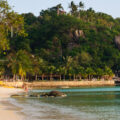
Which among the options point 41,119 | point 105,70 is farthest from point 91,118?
point 105,70

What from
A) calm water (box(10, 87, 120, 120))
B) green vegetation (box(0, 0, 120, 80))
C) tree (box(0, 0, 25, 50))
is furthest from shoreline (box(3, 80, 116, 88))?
tree (box(0, 0, 25, 50))

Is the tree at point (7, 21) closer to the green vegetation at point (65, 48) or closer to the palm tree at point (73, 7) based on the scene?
the green vegetation at point (65, 48)

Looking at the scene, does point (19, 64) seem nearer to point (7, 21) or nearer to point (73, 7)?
point (7, 21)

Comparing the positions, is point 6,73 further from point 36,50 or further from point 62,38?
point 62,38

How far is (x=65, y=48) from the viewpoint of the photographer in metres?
116

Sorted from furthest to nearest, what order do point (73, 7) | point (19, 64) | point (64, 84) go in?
point (73, 7) < point (64, 84) < point (19, 64)

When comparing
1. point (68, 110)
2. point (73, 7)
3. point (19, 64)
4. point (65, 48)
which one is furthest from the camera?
point (73, 7)

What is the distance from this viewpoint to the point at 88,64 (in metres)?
100

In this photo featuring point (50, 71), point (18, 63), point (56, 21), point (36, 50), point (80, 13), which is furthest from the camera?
point (80, 13)

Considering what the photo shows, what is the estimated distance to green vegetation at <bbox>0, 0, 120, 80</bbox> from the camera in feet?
293

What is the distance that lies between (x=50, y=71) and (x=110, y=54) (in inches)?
1118

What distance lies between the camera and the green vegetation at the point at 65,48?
89250mm

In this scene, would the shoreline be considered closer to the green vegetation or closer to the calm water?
the green vegetation

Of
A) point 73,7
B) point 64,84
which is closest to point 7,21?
point 64,84
